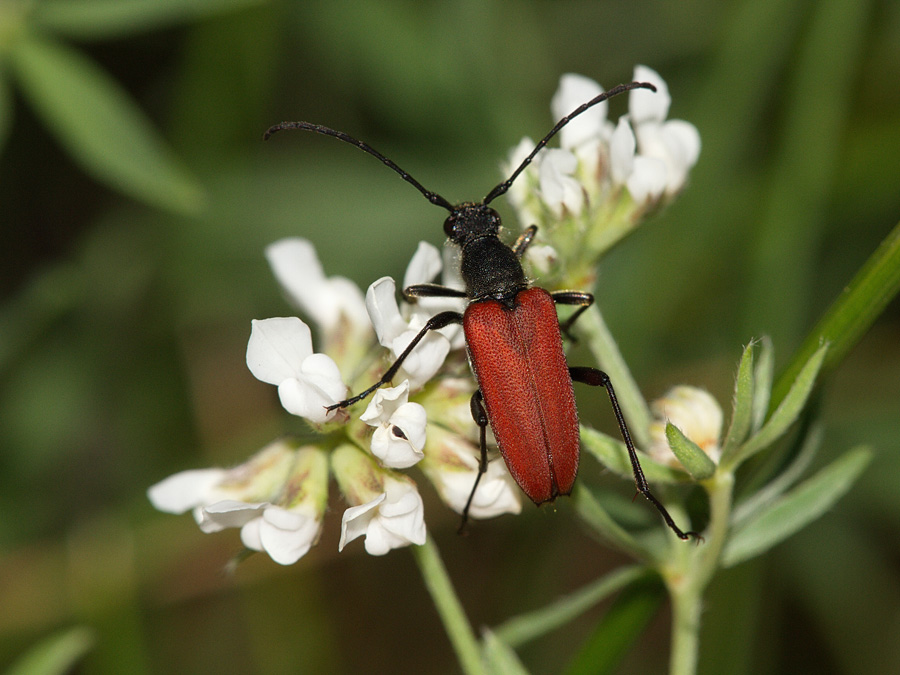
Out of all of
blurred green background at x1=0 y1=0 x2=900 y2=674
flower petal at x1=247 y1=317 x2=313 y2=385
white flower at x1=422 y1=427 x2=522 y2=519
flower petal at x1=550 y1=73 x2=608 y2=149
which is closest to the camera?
flower petal at x1=247 y1=317 x2=313 y2=385

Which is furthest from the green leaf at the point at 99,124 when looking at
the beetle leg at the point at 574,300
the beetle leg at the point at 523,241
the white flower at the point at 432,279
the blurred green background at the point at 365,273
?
the beetle leg at the point at 574,300

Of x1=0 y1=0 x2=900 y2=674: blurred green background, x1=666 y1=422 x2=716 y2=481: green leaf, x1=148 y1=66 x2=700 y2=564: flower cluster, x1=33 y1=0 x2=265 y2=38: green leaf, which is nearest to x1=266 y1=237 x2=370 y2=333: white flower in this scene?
x1=148 y1=66 x2=700 y2=564: flower cluster

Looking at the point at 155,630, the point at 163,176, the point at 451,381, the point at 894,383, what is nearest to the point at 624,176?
the point at 451,381

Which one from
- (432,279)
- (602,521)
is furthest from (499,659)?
(432,279)

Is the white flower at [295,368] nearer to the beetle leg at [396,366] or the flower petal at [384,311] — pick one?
the beetle leg at [396,366]

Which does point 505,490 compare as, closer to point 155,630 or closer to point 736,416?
point 736,416

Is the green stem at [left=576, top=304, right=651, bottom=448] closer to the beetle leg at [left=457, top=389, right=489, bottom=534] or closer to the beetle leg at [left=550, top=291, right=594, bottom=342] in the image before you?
the beetle leg at [left=550, top=291, right=594, bottom=342]
